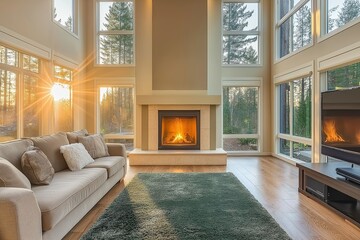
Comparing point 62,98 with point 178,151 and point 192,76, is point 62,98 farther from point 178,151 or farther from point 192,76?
point 192,76

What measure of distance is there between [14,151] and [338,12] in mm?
5198

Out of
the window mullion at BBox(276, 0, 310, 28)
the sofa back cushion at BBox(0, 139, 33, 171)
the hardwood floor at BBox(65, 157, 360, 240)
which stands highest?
the window mullion at BBox(276, 0, 310, 28)

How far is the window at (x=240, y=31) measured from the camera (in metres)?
7.04

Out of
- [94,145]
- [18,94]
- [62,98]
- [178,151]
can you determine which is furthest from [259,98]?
[18,94]

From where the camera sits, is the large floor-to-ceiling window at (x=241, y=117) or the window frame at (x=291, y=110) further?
the large floor-to-ceiling window at (x=241, y=117)

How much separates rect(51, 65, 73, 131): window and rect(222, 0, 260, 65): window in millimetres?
4132

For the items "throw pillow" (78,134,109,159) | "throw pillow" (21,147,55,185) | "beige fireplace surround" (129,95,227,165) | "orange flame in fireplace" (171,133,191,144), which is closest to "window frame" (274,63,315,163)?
"beige fireplace surround" (129,95,227,165)

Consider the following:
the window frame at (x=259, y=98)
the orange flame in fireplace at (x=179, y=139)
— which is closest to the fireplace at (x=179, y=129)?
the orange flame in fireplace at (x=179, y=139)

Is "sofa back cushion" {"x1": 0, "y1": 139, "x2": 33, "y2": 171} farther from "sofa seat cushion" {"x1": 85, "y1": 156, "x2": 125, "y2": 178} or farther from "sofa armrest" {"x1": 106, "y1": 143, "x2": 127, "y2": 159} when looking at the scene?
"sofa armrest" {"x1": 106, "y1": 143, "x2": 127, "y2": 159}

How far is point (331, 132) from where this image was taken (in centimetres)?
356

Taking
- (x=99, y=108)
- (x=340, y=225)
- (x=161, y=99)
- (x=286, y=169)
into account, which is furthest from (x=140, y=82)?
(x=340, y=225)

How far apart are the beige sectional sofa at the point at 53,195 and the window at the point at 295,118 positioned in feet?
12.9

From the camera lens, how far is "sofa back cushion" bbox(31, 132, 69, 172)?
3188mm

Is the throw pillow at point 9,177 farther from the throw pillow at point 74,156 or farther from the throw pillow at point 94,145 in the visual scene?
the throw pillow at point 94,145
